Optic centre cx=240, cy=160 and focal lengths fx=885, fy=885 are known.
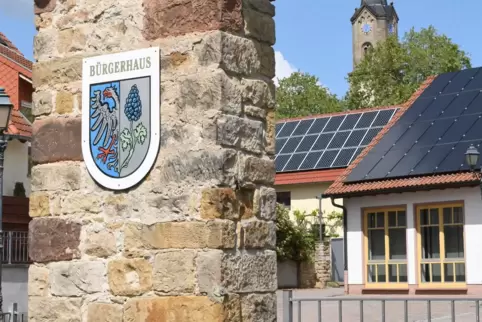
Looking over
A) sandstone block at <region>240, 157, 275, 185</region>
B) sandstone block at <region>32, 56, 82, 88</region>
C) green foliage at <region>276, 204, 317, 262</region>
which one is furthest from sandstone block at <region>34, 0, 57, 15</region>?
green foliage at <region>276, 204, 317, 262</region>

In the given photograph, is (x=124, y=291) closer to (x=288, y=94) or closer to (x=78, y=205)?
(x=78, y=205)

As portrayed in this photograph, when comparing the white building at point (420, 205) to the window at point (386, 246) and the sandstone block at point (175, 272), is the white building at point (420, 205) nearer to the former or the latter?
the window at point (386, 246)

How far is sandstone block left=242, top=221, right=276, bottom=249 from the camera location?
5086mm

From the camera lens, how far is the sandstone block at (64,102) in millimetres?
5562

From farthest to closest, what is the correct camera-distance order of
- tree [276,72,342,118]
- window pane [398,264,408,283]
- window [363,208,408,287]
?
1. tree [276,72,342,118]
2. window [363,208,408,287]
3. window pane [398,264,408,283]

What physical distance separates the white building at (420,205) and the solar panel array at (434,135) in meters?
0.03

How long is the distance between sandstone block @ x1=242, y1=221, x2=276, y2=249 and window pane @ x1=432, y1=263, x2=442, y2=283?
1790 cm

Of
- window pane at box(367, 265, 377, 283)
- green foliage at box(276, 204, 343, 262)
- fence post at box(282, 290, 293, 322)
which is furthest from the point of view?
green foliage at box(276, 204, 343, 262)

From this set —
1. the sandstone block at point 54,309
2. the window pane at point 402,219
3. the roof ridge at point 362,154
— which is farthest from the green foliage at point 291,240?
the sandstone block at point 54,309

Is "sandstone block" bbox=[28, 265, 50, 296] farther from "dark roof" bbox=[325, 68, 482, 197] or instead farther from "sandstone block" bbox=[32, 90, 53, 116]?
"dark roof" bbox=[325, 68, 482, 197]

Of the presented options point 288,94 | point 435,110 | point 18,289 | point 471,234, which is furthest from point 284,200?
point 288,94

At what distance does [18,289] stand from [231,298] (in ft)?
46.0

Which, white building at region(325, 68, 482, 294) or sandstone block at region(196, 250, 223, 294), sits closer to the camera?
sandstone block at region(196, 250, 223, 294)


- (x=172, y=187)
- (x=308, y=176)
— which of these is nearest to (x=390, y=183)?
(x=308, y=176)
